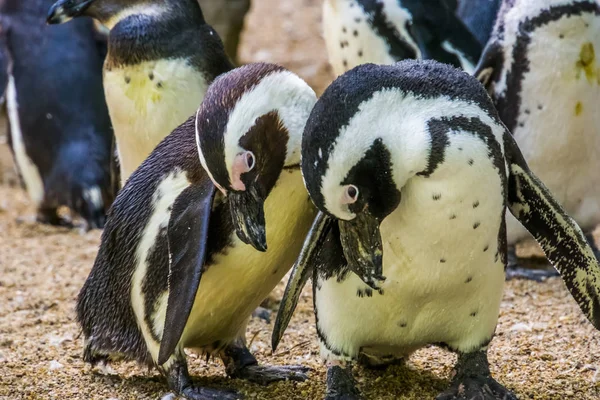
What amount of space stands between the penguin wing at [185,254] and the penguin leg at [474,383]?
2.12ft

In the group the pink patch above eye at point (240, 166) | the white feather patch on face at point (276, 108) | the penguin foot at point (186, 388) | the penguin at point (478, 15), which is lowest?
the penguin foot at point (186, 388)

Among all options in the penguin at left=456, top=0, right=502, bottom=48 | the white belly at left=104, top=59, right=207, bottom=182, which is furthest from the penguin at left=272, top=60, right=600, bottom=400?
the penguin at left=456, top=0, right=502, bottom=48

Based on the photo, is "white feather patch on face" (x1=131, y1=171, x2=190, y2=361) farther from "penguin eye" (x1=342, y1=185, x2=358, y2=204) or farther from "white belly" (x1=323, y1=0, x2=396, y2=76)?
"white belly" (x1=323, y1=0, x2=396, y2=76)

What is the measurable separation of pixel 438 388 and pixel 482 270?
42cm

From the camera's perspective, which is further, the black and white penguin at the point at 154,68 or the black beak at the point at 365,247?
the black and white penguin at the point at 154,68

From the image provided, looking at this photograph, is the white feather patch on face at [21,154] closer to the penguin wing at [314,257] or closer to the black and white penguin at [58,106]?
the black and white penguin at [58,106]

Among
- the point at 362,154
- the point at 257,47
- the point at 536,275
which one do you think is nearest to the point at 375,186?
the point at 362,154

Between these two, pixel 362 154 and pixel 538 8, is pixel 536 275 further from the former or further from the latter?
pixel 362 154

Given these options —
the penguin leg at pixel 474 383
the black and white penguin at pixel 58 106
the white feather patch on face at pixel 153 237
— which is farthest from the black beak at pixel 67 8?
the penguin leg at pixel 474 383

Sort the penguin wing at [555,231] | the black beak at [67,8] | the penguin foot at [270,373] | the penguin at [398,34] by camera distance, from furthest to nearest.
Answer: the penguin at [398,34] → the black beak at [67,8] → the penguin foot at [270,373] → the penguin wing at [555,231]

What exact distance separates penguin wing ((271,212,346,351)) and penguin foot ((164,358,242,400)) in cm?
21

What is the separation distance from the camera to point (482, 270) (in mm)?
2420

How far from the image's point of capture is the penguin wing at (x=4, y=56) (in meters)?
5.57

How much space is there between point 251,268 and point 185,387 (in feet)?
1.17
